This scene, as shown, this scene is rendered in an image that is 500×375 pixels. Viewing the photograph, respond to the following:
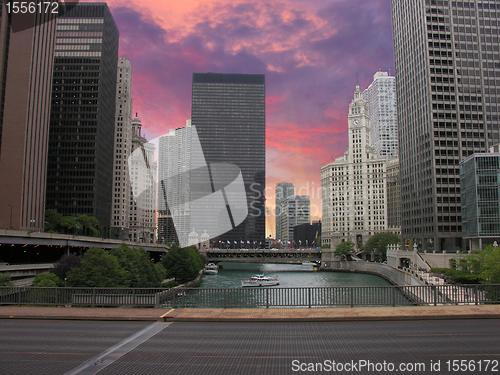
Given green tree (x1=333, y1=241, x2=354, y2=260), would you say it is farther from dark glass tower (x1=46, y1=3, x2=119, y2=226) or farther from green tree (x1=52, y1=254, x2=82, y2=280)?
green tree (x1=52, y1=254, x2=82, y2=280)

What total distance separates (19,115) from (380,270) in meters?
118

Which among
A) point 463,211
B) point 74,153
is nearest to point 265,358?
point 463,211

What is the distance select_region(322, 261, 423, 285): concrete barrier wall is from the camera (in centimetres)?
8737

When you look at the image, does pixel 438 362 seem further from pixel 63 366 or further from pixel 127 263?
pixel 127 263

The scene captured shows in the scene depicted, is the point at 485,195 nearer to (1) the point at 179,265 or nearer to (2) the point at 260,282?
(2) the point at 260,282

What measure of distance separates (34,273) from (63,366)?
233 feet

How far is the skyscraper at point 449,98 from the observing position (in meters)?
125

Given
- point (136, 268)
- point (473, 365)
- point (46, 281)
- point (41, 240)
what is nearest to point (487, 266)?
point (473, 365)

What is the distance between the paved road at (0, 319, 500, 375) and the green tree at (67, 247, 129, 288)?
110 ft

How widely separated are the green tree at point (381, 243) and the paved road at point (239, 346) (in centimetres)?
14692

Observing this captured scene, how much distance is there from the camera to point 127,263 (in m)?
64.6

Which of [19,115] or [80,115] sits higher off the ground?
[80,115]

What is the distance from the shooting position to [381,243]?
162m

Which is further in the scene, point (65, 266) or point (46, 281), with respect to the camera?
point (65, 266)
